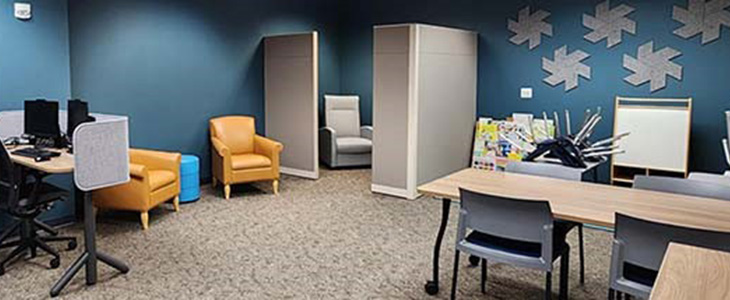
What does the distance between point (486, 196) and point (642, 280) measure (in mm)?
761

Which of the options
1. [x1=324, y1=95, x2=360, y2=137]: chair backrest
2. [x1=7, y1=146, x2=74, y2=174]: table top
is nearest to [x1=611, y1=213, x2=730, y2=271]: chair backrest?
[x1=7, y1=146, x2=74, y2=174]: table top

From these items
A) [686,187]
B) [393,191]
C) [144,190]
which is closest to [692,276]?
[686,187]

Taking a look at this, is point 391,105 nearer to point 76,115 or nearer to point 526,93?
point 526,93

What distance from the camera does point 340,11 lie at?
815 cm

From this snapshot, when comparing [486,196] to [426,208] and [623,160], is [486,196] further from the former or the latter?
[623,160]

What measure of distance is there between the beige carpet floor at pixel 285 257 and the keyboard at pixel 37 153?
2.48 ft

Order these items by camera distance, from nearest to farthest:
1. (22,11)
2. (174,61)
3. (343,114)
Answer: (22,11)
(174,61)
(343,114)

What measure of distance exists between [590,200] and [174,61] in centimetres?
465

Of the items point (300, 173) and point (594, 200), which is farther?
point (300, 173)

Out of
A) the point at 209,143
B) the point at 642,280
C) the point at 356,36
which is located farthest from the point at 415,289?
the point at 356,36

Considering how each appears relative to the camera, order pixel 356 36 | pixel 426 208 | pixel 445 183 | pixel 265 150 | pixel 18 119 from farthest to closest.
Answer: pixel 356 36 → pixel 265 150 → pixel 426 208 → pixel 18 119 → pixel 445 183

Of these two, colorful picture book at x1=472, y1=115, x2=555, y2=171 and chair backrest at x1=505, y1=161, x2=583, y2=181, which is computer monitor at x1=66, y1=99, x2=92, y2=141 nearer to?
chair backrest at x1=505, y1=161, x2=583, y2=181

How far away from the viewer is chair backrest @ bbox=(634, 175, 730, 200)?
3061 millimetres

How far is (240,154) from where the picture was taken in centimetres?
627
